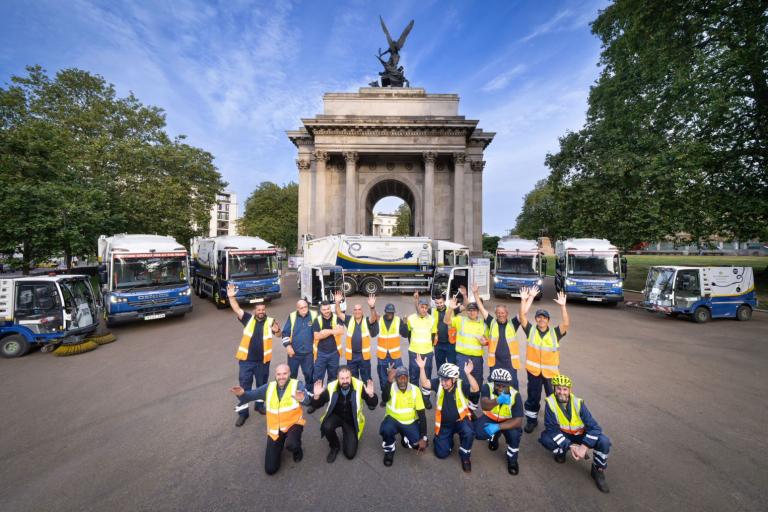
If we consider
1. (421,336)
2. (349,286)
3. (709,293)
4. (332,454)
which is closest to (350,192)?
(349,286)

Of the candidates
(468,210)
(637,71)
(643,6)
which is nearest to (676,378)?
(643,6)

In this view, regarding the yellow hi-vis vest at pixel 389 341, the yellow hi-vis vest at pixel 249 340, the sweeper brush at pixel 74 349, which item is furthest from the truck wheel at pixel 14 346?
the yellow hi-vis vest at pixel 389 341


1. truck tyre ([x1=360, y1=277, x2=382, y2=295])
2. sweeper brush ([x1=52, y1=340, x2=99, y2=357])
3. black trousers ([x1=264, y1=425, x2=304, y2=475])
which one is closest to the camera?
black trousers ([x1=264, y1=425, x2=304, y2=475])

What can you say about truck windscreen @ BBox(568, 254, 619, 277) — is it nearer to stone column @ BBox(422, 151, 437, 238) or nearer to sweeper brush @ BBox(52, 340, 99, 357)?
stone column @ BBox(422, 151, 437, 238)

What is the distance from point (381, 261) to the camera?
1731 cm

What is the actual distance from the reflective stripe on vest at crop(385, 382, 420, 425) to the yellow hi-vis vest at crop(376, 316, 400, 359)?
1.38 m

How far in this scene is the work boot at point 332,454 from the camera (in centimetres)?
384

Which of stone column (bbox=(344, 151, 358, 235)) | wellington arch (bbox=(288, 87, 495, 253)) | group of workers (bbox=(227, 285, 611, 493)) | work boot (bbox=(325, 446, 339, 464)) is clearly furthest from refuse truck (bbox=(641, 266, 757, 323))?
stone column (bbox=(344, 151, 358, 235))

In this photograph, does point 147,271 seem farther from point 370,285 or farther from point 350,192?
point 350,192

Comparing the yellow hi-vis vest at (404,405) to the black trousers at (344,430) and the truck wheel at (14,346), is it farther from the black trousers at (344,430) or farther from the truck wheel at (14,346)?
the truck wheel at (14,346)

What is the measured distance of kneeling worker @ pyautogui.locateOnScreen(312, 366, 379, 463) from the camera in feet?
12.7

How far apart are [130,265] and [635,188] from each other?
2298cm

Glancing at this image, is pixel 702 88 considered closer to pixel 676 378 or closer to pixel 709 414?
pixel 676 378

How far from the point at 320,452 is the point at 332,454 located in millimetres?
246
